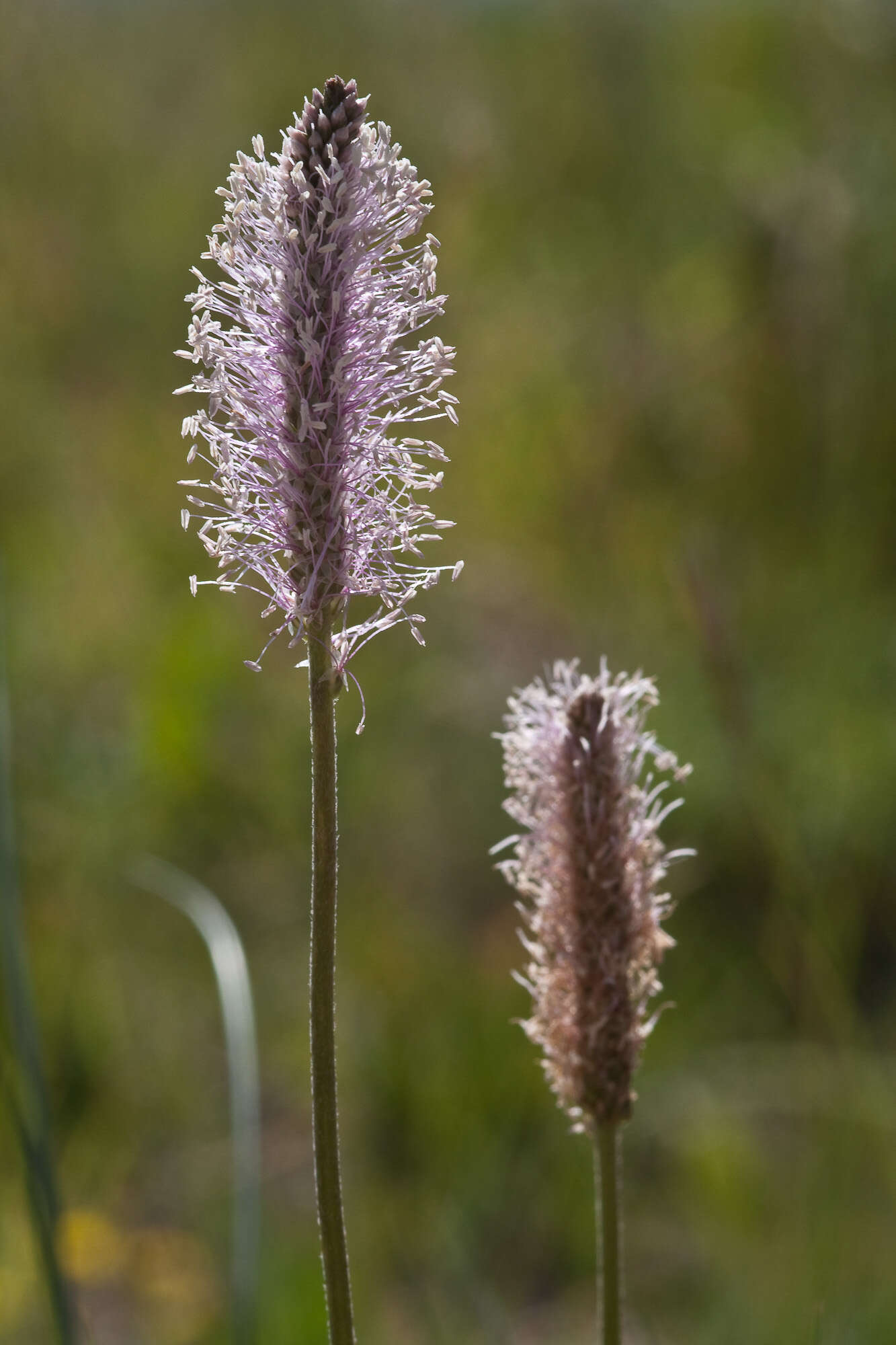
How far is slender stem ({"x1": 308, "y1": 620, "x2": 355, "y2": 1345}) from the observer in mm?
667

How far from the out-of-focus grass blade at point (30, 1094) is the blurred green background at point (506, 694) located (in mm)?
384

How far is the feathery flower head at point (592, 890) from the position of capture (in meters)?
0.92

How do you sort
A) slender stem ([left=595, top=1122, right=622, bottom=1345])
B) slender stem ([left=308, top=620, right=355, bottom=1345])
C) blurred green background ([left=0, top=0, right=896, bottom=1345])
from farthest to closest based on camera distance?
blurred green background ([left=0, top=0, right=896, bottom=1345]) < slender stem ([left=595, top=1122, right=622, bottom=1345]) < slender stem ([left=308, top=620, right=355, bottom=1345])

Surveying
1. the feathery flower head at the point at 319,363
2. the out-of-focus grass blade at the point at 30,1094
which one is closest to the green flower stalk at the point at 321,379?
the feathery flower head at the point at 319,363

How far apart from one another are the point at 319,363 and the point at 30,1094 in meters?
0.66

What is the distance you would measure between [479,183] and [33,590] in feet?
7.02

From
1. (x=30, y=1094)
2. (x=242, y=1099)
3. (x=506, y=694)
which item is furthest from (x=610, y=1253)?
(x=506, y=694)

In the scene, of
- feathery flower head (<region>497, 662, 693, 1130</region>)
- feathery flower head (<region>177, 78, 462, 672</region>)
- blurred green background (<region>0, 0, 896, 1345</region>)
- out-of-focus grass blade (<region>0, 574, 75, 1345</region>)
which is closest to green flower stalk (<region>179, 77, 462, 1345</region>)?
feathery flower head (<region>177, 78, 462, 672</region>)

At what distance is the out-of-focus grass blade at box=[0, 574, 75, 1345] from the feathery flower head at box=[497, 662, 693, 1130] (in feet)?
1.15

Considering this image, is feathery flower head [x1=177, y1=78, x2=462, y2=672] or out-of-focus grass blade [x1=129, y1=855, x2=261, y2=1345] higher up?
feathery flower head [x1=177, y1=78, x2=462, y2=672]

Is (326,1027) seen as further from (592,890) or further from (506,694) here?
(506,694)

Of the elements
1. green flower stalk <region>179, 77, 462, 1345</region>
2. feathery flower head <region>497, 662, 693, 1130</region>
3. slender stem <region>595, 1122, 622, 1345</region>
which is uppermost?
green flower stalk <region>179, 77, 462, 1345</region>

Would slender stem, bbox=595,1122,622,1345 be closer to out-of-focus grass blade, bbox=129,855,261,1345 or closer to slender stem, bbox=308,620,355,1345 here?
slender stem, bbox=308,620,355,1345

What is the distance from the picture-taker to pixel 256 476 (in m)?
0.82
